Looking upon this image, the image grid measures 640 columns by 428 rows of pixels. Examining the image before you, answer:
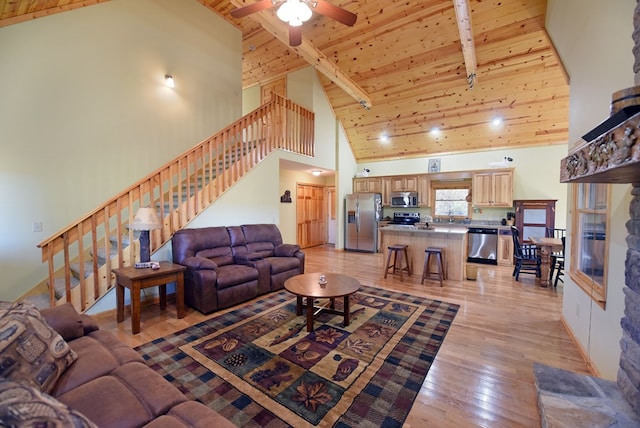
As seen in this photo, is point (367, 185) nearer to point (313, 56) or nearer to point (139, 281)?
point (313, 56)

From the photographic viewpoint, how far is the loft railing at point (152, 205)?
294 cm

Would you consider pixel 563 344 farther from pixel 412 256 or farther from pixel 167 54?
pixel 167 54

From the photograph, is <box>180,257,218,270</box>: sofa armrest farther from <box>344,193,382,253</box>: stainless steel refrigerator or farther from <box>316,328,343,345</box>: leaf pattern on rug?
<box>344,193,382,253</box>: stainless steel refrigerator

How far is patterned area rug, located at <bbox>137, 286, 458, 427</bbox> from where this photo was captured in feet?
5.74

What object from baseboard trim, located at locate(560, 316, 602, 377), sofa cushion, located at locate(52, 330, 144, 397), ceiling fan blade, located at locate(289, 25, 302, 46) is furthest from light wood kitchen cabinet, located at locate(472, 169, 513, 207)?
sofa cushion, located at locate(52, 330, 144, 397)

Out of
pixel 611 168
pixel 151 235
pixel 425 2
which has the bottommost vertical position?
pixel 151 235

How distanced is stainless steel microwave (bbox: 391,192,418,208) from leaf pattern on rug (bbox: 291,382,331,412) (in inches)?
238

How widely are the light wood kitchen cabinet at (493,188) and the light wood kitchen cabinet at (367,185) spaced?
2.46 m

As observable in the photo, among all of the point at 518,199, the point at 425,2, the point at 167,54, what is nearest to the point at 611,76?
the point at 425,2

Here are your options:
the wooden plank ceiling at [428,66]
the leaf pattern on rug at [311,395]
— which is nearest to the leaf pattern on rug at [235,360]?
the leaf pattern on rug at [311,395]

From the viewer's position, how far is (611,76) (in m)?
1.97

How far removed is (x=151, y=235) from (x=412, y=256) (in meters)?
4.27

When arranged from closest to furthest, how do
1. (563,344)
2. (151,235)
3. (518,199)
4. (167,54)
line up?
1. (563,344)
2. (151,235)
3. (167,54)
4. (518,199)

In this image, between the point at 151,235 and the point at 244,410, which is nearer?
the point at 244,410
